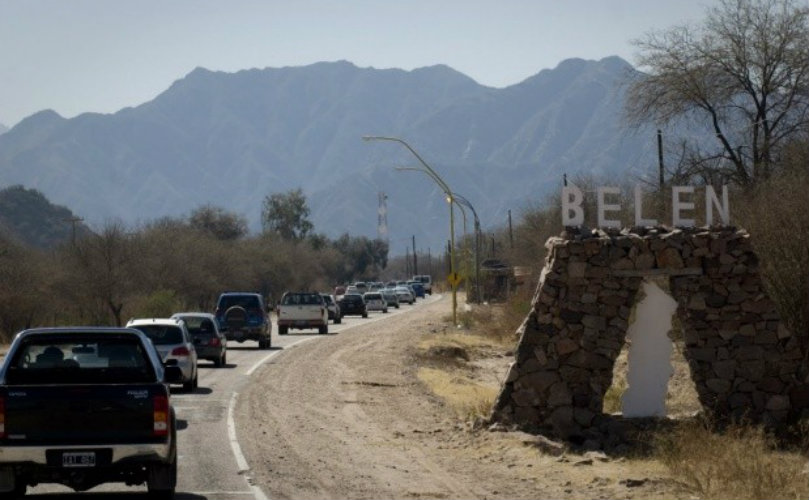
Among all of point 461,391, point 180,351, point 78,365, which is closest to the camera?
point 78,365

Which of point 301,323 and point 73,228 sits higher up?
point 73,228

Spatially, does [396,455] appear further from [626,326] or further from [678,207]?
[678,207]

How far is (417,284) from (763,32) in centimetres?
9543

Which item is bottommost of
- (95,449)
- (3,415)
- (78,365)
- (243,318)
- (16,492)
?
(16,492)

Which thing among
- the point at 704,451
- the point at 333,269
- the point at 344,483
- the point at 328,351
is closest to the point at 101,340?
the point at 344,483

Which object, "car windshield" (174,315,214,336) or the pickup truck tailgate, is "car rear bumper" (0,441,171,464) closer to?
the pickup truck tailgate

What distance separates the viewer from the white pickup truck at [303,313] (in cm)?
6125

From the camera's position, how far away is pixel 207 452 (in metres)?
19.1

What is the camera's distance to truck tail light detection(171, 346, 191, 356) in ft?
97.4

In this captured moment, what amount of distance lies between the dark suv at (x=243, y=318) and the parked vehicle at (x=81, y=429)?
116 feet

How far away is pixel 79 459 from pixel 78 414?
17.0 inches

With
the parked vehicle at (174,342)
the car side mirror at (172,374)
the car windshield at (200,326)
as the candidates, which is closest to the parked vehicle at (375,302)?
the car windshield at (200,326)

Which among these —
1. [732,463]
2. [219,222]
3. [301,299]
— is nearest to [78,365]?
[732,463]

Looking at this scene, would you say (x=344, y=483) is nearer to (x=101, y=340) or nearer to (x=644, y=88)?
(x=101, y=340)
